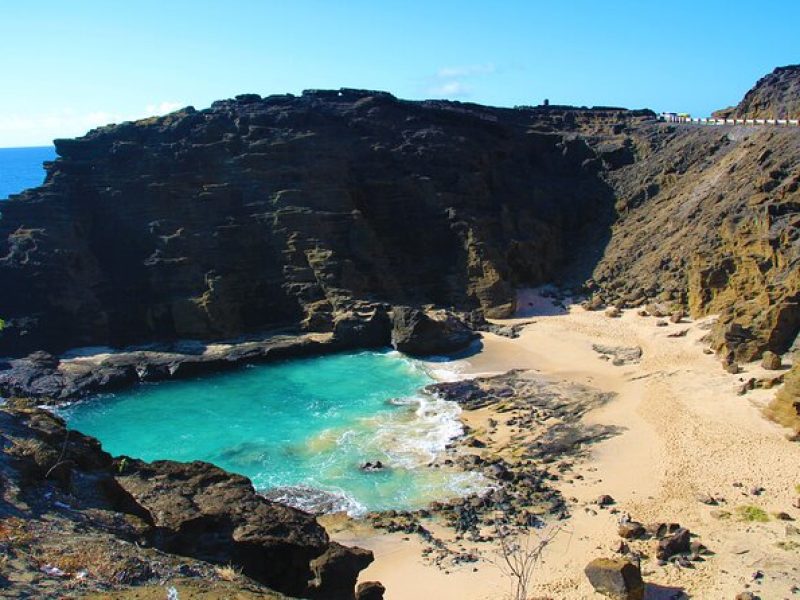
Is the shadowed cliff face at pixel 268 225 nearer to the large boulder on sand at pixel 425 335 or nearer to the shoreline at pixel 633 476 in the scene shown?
the large boulder on sand at pixel 425 335

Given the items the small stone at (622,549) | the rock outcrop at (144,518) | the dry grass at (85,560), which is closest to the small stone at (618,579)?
the small stone at (622,549)

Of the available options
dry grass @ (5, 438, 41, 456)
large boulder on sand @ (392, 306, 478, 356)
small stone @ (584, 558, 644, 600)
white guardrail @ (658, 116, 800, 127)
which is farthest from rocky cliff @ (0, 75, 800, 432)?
→ dry grass @ (5, 438, 41, 456)

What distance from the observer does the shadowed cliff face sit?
4550cm

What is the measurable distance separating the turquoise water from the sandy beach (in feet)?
8.55

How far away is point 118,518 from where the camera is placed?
11766mm

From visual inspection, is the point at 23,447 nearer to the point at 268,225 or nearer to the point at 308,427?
the point at 308,427

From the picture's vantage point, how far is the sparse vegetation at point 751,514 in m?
22.6

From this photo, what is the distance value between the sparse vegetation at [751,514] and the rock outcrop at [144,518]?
13.6 metres

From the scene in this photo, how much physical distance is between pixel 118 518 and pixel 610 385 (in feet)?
93.0

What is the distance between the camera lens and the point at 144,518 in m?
13.0

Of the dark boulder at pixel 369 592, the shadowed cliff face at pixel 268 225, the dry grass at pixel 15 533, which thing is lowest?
the dark boulder at pixel 369 592

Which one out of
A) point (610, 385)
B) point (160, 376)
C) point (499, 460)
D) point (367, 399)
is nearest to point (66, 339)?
point (160, 376)

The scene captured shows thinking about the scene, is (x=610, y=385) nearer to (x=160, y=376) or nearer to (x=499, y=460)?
(x=499, y=460)

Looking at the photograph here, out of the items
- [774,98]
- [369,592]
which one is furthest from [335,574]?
[774,98]
